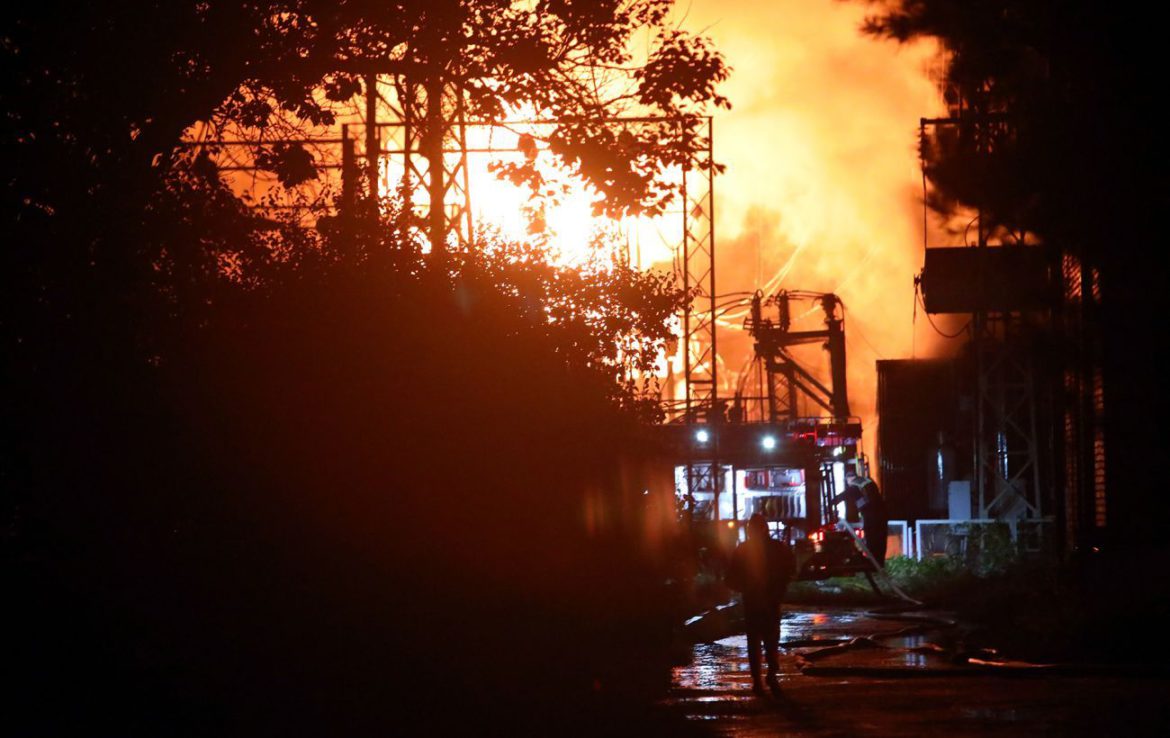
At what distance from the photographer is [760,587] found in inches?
603

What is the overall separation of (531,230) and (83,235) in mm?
5577

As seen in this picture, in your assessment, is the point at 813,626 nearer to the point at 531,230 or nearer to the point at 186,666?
the point at 531,230

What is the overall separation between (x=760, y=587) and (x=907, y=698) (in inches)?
77.5

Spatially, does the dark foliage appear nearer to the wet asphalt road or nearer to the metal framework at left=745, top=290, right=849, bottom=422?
the wet asphalt road

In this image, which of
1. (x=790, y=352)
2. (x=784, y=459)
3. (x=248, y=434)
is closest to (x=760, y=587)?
(x=248, y=434)

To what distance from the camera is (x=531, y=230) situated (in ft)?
54.7

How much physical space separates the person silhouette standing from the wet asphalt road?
48cm

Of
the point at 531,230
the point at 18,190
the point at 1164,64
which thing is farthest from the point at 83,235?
the point at 1164,64

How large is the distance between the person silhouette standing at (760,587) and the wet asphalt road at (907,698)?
48cm

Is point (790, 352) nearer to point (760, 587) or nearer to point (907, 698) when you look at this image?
point (760, 587)

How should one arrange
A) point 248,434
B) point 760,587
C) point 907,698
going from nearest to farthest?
point 248,434
point 907,698
point 760,587

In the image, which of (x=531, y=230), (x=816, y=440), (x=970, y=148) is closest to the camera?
(x=970, y=148)

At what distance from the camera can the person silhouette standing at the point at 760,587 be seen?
1527 cm

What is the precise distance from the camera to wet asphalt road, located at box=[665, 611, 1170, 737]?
11.9m
